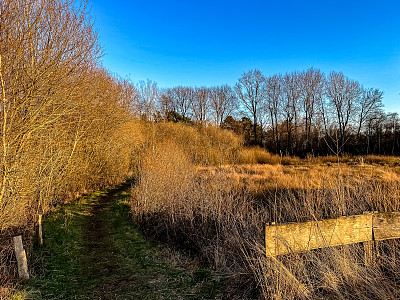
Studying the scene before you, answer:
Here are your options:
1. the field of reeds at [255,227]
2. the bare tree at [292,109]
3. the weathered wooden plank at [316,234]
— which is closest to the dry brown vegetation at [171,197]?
the field of reeds at [255,227]

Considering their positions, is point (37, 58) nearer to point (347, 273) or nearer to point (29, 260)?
point (29, 260)

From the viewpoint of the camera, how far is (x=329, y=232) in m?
3.22

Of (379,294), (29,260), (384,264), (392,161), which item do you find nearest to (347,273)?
(379,294)

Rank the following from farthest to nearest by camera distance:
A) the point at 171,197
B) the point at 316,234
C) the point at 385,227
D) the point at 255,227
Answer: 1. the point at 171,197
2. the point at 255,227
3. the point at 385,227
4. the point at 316,234

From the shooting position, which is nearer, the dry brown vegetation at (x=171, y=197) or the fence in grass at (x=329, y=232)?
the fence in grass at (x=329, y=232)

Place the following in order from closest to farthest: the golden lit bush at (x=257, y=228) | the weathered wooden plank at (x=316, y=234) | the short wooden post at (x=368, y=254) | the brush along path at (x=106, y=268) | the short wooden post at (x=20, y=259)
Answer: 1. the weathered wooden plank at (x=316, y=234)
2. the golden lit bush at (x=257, y=228)
3. the short wooden post at (x=368, y=254)
4. the brush along path at (x=106, y=268)
5. the short wooden post at (x=20, y=259)

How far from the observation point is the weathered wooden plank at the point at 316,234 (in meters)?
3.05

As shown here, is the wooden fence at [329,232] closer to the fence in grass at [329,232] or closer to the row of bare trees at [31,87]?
the fence in grass at [329,232]

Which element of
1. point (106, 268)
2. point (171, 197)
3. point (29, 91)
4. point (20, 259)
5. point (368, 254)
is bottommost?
point (106, 268)

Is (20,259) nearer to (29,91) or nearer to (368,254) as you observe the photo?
(29,91)

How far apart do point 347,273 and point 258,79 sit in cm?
3707

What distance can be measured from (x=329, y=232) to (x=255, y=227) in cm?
236

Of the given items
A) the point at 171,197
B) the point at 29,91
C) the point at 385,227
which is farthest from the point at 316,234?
the point at 29,91

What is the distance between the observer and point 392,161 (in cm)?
1836
